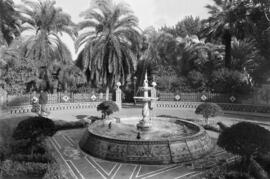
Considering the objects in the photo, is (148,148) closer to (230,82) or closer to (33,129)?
(33,129)

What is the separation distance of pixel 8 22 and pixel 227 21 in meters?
21.5

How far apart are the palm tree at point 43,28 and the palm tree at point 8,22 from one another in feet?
5.96

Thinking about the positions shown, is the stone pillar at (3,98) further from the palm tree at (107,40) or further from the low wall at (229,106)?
the low wall at (229,106)

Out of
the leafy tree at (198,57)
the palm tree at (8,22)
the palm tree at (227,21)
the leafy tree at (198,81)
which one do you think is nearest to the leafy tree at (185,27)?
the leafy tree at (198,57)

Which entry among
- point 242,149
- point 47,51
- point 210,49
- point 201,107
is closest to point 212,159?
point 242,149

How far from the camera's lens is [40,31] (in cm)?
2573

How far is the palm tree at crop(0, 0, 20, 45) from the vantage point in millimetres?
19022

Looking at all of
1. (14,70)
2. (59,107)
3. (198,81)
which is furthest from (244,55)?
(14,70)

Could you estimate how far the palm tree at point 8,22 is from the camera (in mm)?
19022

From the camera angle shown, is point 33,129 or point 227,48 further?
point 227,48

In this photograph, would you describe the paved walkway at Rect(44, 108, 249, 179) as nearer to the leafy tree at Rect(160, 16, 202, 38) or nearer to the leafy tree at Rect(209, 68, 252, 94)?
the leafy tree at Rect(209, 68, 252, 94)

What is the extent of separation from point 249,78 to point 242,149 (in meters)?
22.6

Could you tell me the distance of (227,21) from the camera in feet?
88.1

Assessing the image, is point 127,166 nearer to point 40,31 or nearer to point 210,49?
point 40,31
